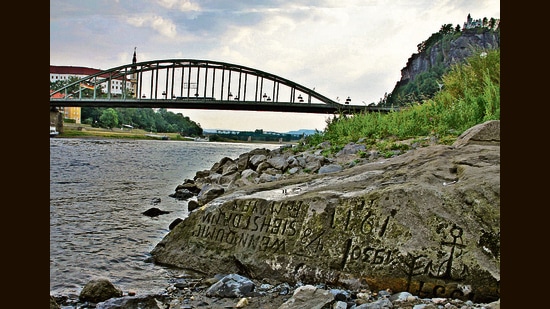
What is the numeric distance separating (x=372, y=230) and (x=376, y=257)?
0.29 meters

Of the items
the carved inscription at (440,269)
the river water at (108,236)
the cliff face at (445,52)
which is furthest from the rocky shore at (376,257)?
the cliff face at (445,52)

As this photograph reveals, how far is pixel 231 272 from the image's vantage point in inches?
226

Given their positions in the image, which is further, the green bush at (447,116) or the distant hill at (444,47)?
the distant hill at (444,47)

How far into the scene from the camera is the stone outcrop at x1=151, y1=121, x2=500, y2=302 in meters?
4.43

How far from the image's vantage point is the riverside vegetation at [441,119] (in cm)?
1034

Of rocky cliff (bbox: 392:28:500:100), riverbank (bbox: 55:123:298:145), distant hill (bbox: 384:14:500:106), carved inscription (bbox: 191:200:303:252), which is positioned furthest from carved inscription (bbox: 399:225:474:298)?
rocky cliff (bbox: 392:28:500:100)

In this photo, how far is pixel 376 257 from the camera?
4703mm

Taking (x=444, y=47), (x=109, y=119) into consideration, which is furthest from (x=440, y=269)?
(x=444, y=47)

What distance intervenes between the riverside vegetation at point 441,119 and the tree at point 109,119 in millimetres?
94290

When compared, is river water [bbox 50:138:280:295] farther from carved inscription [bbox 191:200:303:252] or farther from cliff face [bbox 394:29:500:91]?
cliff face [bbox 394:29:500:91]

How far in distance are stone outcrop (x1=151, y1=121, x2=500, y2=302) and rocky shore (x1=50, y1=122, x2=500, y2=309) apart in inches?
0.4

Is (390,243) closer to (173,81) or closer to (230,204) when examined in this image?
(230,204)

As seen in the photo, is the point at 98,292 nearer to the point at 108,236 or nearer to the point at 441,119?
the point at 108,236

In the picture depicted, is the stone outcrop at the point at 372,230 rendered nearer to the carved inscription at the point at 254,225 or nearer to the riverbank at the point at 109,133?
the carved inscription at the point at 254,225
